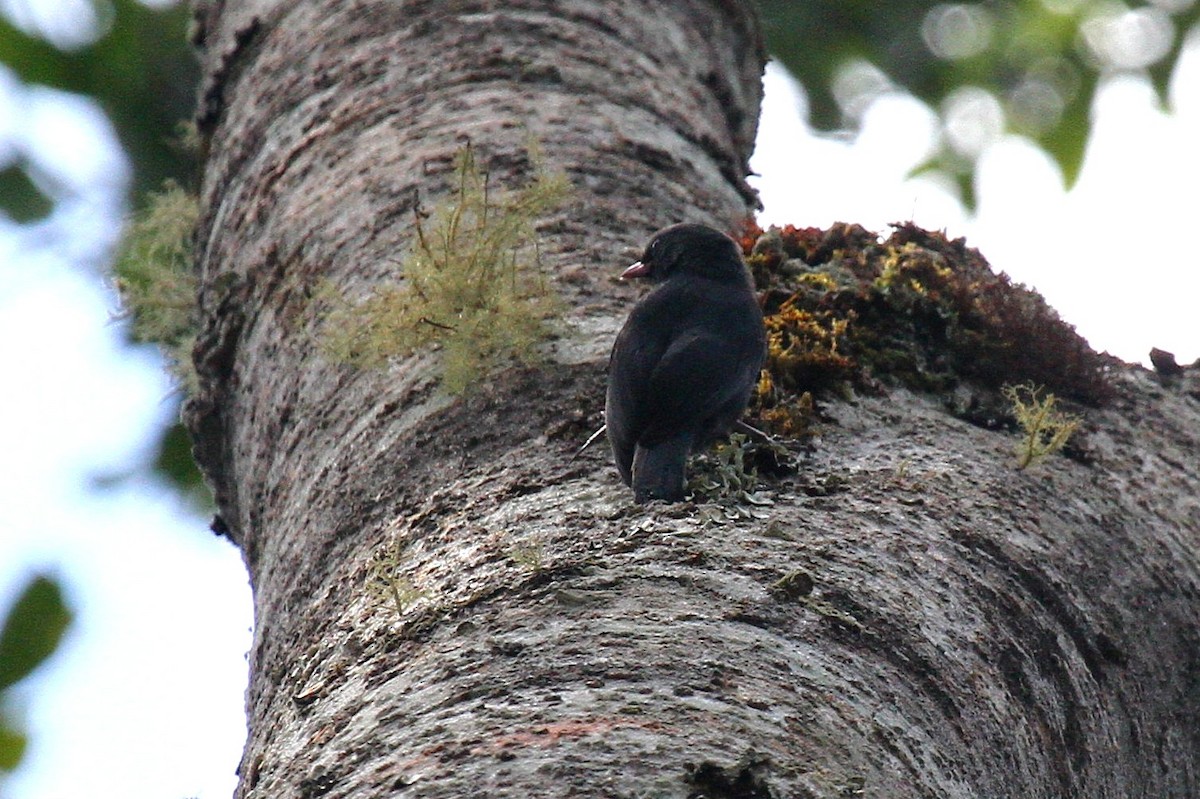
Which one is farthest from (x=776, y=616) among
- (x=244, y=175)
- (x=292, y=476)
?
(x=244, y=175)

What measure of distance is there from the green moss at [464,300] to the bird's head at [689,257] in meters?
0.26

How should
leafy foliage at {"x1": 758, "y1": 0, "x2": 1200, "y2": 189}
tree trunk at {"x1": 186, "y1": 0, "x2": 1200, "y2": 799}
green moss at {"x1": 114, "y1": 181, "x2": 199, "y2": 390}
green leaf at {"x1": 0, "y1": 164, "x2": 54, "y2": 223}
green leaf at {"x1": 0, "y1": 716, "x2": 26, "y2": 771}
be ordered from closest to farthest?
1. tree trunk at {"x1": 186, "y1": 0, "x2": 1200, "y2": 799}
2. green leaf at {"x1": 0, "y1": 716, "x2": 26, "y2": 771}
3. green moss at {"x1": 114, "y1": 181, "x2": 199, "y2": 390}
4. green leaf at {"x1": 0, "y1": 164, "x2": 54, "y2": 223}
5. leafy foliage at {"x1": 758, "y1": 0, "x2": 1200, "y2": 189}

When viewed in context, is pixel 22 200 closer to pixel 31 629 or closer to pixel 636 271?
pixel 31 629

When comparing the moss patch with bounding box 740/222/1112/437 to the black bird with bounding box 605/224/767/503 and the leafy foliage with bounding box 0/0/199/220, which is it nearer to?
the black bird with bounding box 605/224/767/503

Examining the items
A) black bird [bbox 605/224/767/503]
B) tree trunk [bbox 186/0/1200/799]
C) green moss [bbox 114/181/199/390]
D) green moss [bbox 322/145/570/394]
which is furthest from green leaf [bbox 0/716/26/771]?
black bird [bbox 605/224/767/503]

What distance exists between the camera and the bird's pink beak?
2.86 metres

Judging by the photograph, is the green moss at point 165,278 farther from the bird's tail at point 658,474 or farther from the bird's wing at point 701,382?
A: the bird's tail at point 658,474

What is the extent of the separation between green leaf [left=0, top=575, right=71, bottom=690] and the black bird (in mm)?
1886

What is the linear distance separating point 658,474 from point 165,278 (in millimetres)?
2134

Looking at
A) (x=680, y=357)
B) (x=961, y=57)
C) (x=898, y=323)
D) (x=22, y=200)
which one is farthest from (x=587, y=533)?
(x=961, y=57)

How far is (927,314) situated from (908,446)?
58cm

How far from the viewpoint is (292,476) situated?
2.65 meters

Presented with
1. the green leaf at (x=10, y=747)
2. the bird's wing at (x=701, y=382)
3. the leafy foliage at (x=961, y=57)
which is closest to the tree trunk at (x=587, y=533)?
the bird's wing at (x=701, y=382)

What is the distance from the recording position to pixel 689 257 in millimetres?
3041
